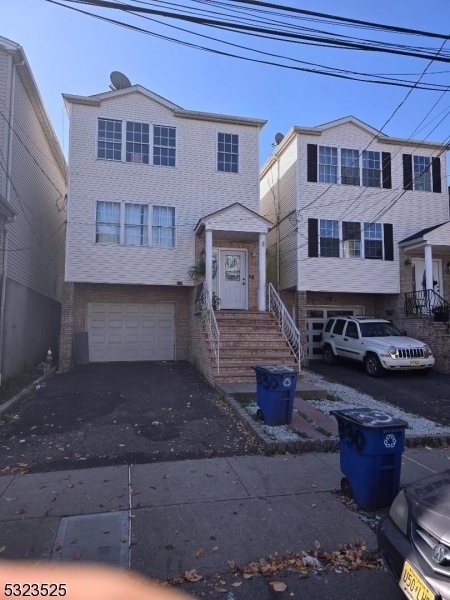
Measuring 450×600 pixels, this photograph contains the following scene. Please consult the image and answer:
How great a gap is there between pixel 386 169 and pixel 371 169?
58 centimetres

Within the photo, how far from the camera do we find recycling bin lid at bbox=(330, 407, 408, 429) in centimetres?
396

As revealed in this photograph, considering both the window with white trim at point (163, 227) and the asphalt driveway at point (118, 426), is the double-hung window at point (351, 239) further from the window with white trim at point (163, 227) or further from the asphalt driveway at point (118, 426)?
the asphalt driveway at point (118, 426)

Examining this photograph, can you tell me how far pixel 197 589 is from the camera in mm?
2920

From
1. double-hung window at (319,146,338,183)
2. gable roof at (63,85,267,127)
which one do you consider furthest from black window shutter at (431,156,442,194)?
gable roof at (63,85,267,127)

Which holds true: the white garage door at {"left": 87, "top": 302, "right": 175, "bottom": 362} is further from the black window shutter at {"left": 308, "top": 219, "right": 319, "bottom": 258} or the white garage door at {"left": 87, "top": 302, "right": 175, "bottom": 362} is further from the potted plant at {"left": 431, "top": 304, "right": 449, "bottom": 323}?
the potted plant at {"left": 431, "top": 304, "right": 449, "bottom": 323}

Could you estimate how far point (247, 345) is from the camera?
10969 mm

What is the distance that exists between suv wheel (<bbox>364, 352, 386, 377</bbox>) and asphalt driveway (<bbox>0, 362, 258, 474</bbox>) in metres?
5.00

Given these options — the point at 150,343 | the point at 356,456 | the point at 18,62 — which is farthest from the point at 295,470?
the point at 18,62

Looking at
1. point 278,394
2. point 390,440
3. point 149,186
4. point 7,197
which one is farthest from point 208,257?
point 390,440

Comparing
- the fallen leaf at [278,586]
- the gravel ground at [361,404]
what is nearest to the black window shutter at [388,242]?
the gravel ground at [361,404]

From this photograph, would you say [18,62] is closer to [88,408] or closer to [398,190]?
[88,408]

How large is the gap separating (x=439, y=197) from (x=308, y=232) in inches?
222

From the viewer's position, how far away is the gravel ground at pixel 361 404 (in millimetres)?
6738

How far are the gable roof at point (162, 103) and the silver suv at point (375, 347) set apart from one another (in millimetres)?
7737
